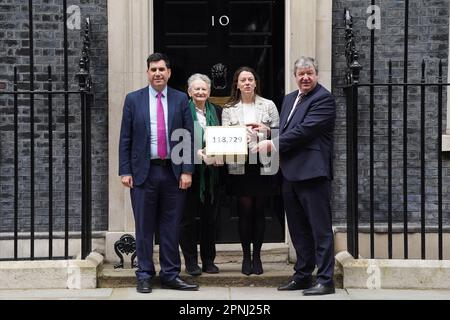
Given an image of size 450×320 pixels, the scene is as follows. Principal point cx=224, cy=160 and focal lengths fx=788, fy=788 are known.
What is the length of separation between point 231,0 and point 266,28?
429 millimetres

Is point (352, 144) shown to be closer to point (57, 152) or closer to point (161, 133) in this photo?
point (161, 133)

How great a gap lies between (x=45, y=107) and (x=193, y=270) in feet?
6.90

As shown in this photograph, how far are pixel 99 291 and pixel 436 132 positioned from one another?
11.2 feet

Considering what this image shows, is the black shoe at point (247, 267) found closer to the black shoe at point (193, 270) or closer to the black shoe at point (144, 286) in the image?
the black shoe at point (193, 270)

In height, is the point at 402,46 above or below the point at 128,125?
above

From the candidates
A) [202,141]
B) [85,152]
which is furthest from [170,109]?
[85,152]

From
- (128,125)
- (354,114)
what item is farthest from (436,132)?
(128,125)

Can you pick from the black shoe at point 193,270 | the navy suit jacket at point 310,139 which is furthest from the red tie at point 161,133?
the black shoe at point 193,270

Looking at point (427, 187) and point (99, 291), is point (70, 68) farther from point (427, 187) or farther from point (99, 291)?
point (427, 187)

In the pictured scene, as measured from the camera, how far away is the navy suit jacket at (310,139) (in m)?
6.02

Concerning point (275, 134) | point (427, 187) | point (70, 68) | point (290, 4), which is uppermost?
point (290, 4)

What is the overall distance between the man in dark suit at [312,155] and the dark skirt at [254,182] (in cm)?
23

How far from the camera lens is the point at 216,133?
617cm

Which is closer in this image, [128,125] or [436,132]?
[128,125]
